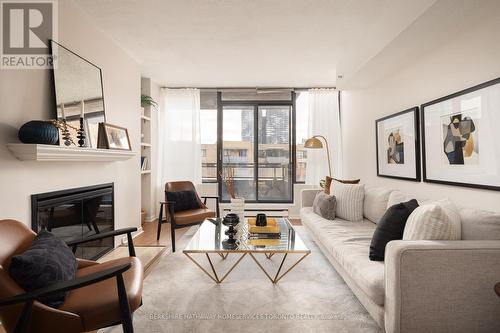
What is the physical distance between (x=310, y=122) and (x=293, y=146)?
561 millimetres

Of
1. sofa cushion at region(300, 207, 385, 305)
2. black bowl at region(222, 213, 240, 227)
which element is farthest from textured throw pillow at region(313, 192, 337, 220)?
black bowl at region(222, 213, 240, 227)

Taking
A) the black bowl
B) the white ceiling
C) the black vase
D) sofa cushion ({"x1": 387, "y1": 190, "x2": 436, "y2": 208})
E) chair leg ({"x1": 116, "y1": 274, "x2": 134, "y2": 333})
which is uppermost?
the white ceiling

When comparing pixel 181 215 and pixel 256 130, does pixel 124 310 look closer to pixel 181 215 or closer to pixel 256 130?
pixel 181 215

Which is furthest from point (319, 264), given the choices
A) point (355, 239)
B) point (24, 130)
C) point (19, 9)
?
point (19, 9)

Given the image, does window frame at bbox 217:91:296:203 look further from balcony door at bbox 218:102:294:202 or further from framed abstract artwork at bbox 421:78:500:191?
Result: framed abstract artwork at bbox 421:78:500:191

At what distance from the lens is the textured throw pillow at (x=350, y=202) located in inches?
134

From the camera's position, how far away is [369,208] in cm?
334

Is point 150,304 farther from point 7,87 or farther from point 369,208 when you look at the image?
point 369,208

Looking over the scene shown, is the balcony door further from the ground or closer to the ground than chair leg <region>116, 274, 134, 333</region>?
further from the ground

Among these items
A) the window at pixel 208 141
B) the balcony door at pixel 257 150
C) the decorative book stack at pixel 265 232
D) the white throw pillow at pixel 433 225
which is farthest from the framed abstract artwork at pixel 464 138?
the window at pixel 208 141

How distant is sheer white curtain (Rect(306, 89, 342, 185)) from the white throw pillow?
137 inches

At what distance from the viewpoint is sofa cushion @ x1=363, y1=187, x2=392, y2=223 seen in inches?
123

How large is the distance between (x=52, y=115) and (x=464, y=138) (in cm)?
349

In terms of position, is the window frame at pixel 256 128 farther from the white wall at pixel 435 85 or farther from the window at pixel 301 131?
the white wall at pixel 435 85
